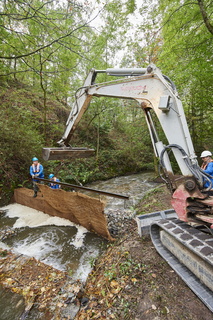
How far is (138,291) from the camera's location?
2.36 m

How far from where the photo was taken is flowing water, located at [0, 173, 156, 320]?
3.37 meters

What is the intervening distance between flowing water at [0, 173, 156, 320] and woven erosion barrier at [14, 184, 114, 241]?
0.58 ft

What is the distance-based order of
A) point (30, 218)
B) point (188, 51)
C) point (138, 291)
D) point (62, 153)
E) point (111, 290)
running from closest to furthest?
point (138, 291) < point (111, 290) < point (62, 153) < point (30, 218) < point (188, 51)

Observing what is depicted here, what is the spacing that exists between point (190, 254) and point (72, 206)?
3.21 metres

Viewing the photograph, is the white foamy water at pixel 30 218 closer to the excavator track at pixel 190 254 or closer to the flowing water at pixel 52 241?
the flowing water at pixel 52 241

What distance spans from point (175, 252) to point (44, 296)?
222 centimetres

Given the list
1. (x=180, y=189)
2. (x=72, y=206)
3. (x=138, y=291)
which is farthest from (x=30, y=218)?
(x=180, y=189)

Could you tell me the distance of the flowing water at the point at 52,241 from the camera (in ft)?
11.0

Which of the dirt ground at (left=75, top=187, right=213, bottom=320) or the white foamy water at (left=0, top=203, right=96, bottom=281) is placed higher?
the white foamy water at (left=0, top=203, right=96, bottom=281)

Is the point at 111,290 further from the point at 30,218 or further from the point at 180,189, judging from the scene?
the point at 30,218

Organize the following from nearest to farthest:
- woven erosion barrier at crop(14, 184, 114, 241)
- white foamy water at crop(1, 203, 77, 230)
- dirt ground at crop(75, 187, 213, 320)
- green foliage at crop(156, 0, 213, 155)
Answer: dirt ground at crop(75, 187, 213, 320) < woven erosion barrier at crop(14, 184, 114, 241) < white foamy water at crop(1, 203, 77, 230) < green foliage at crop(156, 0, 213, 155)

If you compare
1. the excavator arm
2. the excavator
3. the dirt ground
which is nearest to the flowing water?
the dirt ground

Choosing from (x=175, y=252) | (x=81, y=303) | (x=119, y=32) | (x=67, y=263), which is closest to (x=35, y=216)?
(x=67, y=263)

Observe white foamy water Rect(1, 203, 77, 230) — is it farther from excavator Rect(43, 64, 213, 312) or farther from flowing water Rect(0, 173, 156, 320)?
excavator Rect(43, 64, 213, 312)
